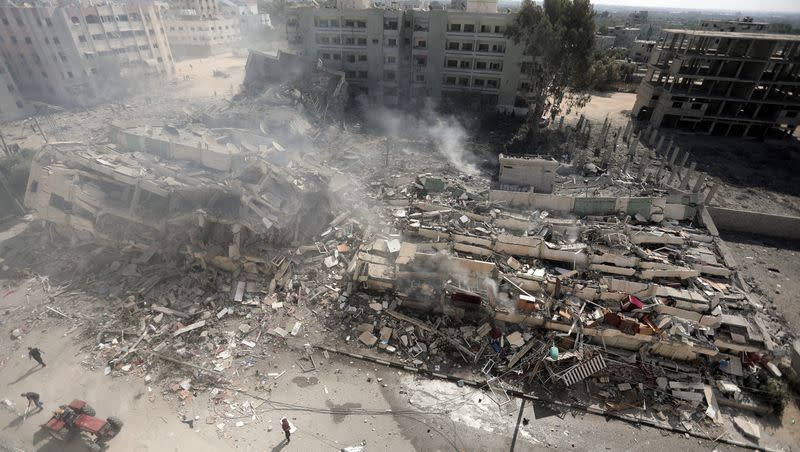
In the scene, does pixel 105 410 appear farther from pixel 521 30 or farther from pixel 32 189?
pixel 521 30

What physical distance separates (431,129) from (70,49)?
3752 centimetres

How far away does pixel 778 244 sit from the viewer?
2008cm

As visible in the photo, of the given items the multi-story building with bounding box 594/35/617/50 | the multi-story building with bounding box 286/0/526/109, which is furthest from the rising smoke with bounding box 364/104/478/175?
the multi-story building with bounding box 594/35/617/50

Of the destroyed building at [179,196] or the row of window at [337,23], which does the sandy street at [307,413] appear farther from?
the row of window at [337,23]

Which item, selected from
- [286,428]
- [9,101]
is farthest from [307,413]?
[9,101]

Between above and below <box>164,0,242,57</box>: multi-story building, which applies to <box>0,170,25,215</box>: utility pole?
below

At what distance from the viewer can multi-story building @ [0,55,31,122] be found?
33.6 metres

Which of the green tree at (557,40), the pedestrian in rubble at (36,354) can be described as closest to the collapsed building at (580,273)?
the pedestrian in rubble at (36,354)

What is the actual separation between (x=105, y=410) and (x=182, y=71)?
54.5 metres

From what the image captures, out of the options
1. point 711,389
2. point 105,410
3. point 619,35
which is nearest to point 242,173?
point 105,410

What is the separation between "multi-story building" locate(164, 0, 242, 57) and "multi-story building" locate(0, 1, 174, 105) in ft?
62.2

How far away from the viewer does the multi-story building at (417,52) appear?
33531 mm

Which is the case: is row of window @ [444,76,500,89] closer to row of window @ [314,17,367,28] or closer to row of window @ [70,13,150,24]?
row of window @ [314,17,367,28]

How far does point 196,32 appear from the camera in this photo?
207ft
